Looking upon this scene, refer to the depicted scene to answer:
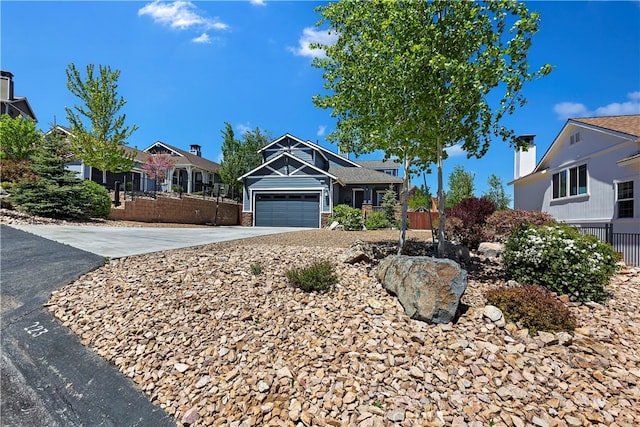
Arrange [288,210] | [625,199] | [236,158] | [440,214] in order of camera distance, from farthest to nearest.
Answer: [236,158], [288,210], [625,199], [440,214]

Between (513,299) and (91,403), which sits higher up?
(513,299)

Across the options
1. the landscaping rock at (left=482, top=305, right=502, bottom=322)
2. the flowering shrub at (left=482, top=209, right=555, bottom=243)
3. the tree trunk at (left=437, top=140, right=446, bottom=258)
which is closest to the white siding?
the flowering shrub at (left=482, top=209, right=555, bottom=243)

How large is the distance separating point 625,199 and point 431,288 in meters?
9.70

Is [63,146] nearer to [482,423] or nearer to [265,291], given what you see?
[265,291]

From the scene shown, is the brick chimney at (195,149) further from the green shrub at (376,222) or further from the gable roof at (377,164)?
the green shrub at (376,222)

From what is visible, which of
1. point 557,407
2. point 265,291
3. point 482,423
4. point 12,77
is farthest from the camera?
point 12,77

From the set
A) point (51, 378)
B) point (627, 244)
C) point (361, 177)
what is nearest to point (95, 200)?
point (51, 378)

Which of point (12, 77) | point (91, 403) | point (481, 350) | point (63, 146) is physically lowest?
point (91, 403)

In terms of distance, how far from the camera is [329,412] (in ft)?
7.86

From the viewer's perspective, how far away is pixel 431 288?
3.54 meters

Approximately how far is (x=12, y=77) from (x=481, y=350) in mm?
36183

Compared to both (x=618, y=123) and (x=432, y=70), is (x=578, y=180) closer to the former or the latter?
(x=618, y=123)

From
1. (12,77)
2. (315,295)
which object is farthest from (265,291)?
(12,77)

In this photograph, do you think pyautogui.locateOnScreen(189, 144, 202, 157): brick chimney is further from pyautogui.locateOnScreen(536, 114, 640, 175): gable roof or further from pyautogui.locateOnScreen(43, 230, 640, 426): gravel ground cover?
pyautogui.locateOnScreen(43, 230, 640, 426): gravel ground cover
